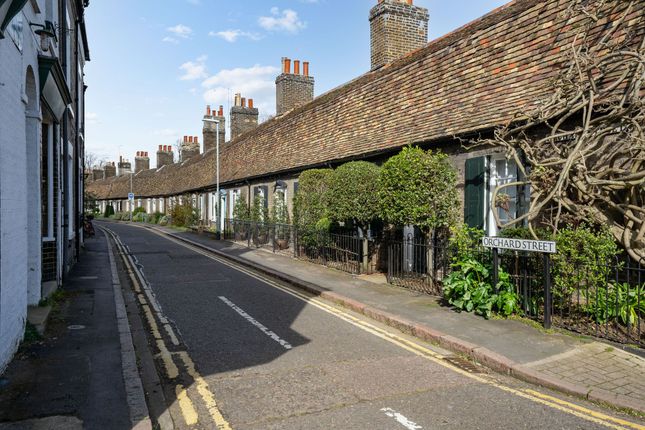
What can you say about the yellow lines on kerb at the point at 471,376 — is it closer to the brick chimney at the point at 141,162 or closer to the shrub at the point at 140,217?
the shrub at the point at 140,217

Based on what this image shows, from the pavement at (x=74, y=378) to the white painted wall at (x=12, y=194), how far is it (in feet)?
1.23

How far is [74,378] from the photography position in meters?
5.08

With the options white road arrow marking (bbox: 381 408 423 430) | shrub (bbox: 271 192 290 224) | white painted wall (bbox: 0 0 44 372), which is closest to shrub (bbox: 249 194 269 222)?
shrub (bbox: 271 192 290 224)

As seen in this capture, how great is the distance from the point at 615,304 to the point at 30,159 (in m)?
9.31

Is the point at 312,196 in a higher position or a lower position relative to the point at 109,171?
lower

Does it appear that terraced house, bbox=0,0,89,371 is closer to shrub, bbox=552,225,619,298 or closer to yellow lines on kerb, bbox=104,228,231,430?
yellow lines on kerb, bbox=104,228,231,430

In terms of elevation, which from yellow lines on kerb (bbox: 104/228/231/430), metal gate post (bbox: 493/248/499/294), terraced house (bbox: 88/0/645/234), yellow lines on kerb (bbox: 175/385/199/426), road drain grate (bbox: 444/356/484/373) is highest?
terraced house (bbox: 88/0/645/234)

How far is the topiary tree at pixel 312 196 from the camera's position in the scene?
1459cm

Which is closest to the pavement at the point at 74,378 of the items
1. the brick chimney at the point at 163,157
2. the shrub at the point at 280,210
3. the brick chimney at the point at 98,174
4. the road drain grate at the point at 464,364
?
the road drain grate at the point at 464,364

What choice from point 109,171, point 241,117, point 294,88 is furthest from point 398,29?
point 109,171

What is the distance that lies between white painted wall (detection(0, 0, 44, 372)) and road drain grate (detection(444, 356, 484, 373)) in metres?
5.23

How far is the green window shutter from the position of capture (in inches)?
380

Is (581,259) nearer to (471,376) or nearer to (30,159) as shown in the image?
(471,376)

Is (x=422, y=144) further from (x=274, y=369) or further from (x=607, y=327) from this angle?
(x=274, y=369)
